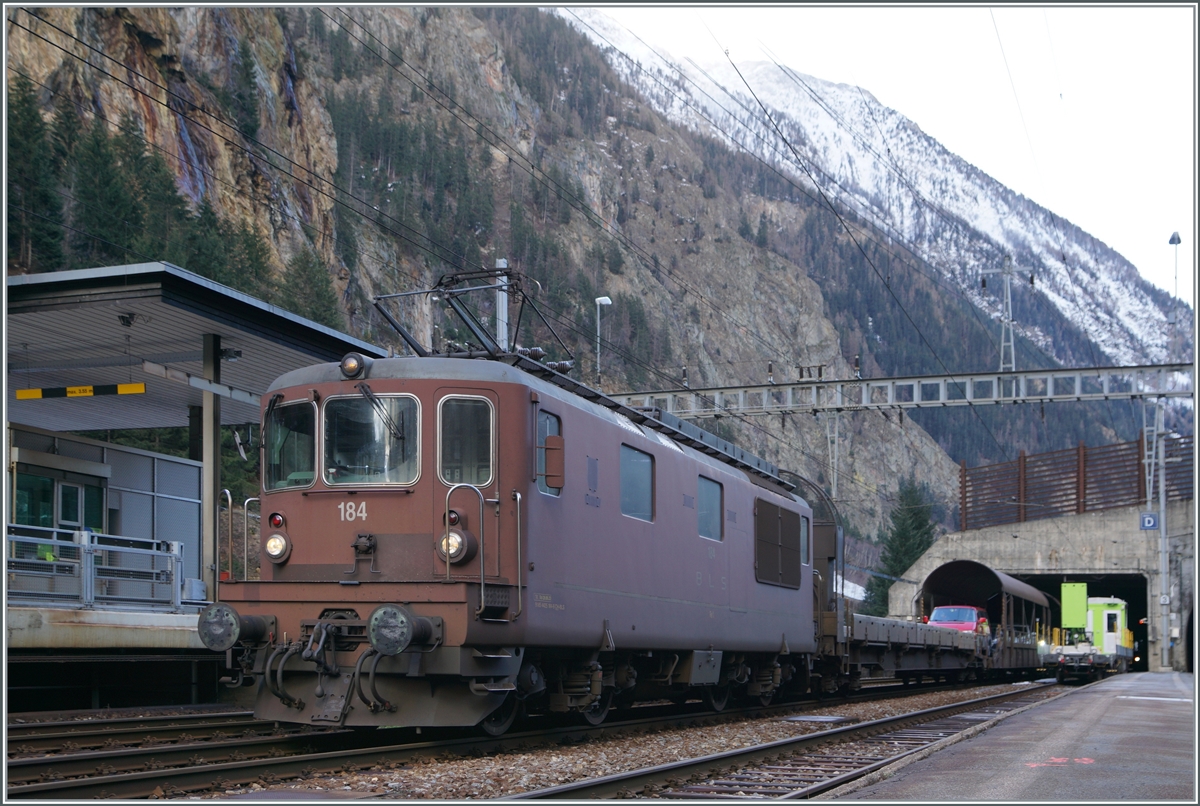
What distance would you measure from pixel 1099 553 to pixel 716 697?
3901 cm

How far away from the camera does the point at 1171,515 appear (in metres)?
50.1

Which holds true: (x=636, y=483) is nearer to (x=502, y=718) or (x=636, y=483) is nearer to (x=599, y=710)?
(x=599, y=710)

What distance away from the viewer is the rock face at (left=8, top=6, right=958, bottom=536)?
57719 millimetres

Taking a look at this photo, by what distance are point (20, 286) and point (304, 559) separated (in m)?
8.28

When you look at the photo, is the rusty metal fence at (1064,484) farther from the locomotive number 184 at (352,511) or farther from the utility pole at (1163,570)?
the locomotive number 184 at (352,511)

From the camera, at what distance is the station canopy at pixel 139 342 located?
16703mm

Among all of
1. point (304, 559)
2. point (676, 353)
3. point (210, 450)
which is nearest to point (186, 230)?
point (210, 450)

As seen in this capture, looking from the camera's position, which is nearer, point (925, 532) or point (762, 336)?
point (925, 532)

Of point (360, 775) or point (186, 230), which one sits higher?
point (186, 230)

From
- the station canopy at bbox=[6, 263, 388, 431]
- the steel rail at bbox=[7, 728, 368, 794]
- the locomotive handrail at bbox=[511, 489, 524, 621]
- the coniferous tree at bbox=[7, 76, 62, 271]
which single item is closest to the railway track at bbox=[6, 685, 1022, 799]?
the steel rail at bbox=[7, 728, 368, 794]

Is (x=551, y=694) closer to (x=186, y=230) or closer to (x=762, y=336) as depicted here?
(x=186, y=230)

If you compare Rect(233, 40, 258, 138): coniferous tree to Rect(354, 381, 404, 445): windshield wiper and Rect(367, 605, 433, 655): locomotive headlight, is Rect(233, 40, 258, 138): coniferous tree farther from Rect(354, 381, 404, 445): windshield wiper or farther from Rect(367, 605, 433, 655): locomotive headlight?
Rect(367, 605, 433, 655): locomotive headlight

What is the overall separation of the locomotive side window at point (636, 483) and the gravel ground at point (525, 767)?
2426 millimetres

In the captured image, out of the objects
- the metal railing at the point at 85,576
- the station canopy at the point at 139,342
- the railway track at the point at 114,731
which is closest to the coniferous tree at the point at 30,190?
the station canopy at the point at 139,342
